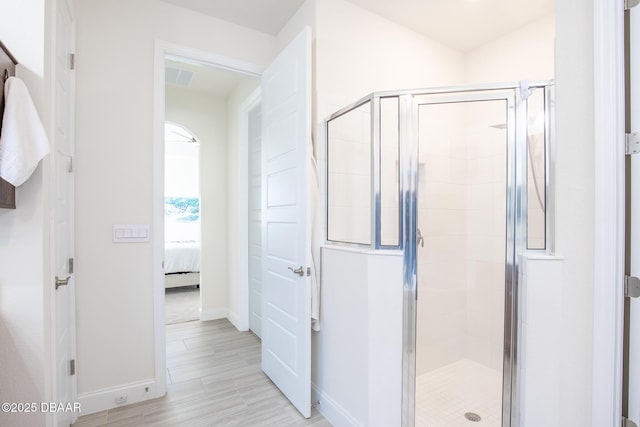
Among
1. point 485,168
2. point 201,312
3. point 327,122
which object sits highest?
point 327,122

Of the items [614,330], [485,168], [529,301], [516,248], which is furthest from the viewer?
[485,168]

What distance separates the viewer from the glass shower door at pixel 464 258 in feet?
5.68

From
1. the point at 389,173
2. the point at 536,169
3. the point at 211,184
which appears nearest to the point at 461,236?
the point at 536,169

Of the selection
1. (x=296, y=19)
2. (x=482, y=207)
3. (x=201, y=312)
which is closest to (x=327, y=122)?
(x=296, y=19)

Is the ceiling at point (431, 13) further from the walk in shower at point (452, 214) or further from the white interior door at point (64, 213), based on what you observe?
the walk in shower at point (452, 214)

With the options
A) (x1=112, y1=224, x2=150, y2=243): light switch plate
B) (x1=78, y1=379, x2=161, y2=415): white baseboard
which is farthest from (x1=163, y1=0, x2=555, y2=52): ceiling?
(x1=78, y1=379, x2=161, y2=415): white baseboard

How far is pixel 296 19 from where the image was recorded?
2439mm

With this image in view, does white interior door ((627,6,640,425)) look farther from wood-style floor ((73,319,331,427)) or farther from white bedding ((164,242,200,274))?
white bedding ((164,242,200,274))

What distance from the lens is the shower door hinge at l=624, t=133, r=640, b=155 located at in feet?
3.60

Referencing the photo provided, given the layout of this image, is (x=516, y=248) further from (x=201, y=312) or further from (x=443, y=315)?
(x=201, y=312)

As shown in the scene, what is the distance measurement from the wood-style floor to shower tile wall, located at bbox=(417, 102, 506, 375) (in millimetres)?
1039

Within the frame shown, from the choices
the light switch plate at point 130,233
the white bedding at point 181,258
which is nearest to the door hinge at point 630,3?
the light switch plate at point 130,233

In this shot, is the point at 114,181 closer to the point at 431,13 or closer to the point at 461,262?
the point at 461,262

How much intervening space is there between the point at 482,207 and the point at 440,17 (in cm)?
165
